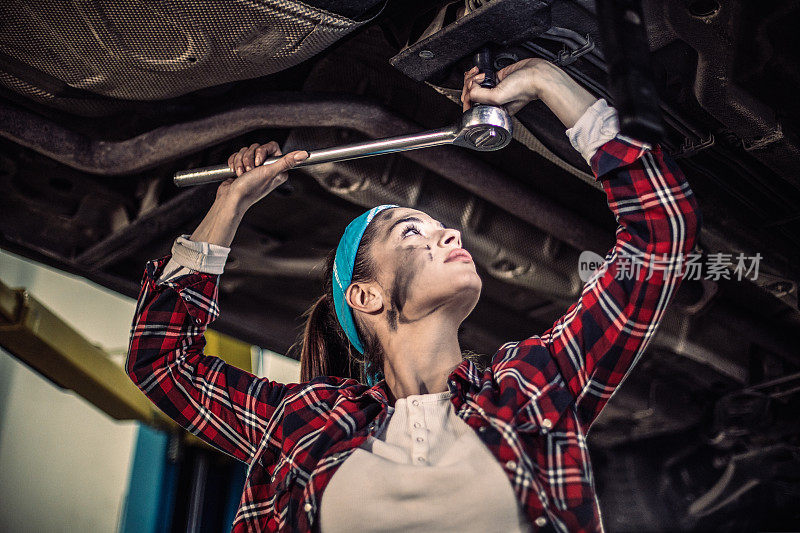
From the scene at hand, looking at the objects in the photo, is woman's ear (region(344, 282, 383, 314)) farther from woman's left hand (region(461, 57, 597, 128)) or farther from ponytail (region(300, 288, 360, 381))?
woman's left hand (region(461, 57, 597, 128))

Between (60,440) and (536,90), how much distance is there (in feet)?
12.0

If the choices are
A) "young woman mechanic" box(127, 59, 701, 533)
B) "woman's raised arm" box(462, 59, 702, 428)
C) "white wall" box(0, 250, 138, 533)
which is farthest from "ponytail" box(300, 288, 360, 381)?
"white wall" box(0, 250, 138, 533)

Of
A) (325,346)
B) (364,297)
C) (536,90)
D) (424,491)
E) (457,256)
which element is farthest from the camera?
(325,346)

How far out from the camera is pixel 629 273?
3.00ft

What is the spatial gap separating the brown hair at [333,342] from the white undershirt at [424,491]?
295mm

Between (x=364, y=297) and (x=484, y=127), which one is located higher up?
(x=484, y=127)

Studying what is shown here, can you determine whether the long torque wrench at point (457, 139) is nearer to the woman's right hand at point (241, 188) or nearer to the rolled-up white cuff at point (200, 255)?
the woman's right hand at point (241, 188)

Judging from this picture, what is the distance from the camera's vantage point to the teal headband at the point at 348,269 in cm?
119

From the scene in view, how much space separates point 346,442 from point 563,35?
0.64m

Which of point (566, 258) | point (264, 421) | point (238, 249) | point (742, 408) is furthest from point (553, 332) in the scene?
point (742, 408)

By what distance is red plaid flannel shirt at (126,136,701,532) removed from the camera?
0.85 metres

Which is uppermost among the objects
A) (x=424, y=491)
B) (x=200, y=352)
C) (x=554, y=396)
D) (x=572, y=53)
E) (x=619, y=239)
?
(x=572, y=53)

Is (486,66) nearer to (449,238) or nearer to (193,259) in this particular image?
(449,238)

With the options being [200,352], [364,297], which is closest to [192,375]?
[200,352]
